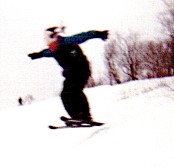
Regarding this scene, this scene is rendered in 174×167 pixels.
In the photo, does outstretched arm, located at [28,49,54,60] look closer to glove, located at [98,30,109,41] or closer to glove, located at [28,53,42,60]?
glove, located at [28,53,42,60]

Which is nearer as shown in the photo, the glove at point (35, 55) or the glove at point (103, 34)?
the glove at point (103, 34)

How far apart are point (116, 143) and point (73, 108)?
185 cm

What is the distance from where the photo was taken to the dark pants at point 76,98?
6488 mm

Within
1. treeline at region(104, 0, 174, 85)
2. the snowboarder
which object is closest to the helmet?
the snowboarder

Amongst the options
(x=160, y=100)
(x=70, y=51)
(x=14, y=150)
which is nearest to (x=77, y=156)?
(x=70, y=51)

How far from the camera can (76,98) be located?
6543mm

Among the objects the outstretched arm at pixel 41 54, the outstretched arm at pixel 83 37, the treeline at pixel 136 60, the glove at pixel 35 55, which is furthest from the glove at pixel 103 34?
the treeline at pixel 136 60

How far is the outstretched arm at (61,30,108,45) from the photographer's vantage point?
19.1 feet

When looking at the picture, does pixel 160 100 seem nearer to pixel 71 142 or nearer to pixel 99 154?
pixel 71 142

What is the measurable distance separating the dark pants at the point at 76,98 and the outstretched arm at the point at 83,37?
24.4 inches

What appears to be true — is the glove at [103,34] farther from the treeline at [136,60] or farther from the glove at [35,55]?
the treeline at [136,60]

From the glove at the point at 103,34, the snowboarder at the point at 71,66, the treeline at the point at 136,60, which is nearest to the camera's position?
the glove at the point at 103,34

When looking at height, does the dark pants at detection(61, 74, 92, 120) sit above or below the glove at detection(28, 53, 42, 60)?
below

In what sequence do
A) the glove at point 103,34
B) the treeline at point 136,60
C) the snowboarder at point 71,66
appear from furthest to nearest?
the treeline at point 136,60 → the snowboarder at point 71,66 → the glove at point 103,34
